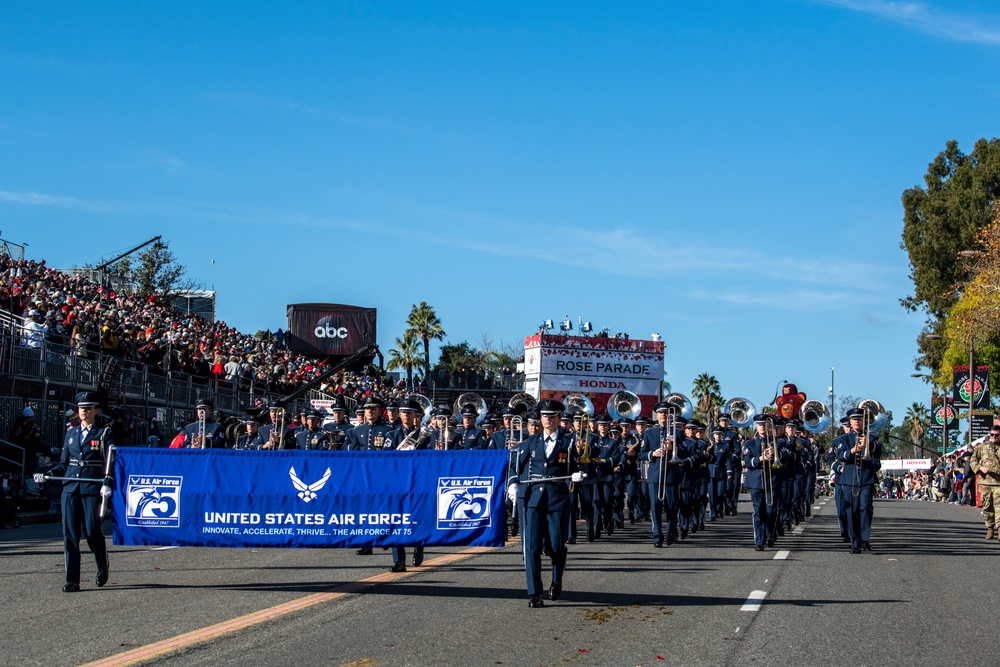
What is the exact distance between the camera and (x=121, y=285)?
52.0 m

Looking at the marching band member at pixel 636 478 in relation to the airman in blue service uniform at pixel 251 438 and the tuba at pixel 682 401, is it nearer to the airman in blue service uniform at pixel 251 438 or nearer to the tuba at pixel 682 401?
the tuba at pixel 682 401

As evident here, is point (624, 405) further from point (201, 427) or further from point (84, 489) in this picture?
point (84, 489)

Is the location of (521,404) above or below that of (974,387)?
below

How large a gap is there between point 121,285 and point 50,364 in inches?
1083

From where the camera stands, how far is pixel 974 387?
4797cm

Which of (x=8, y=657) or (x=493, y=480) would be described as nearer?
(x=8, y=657)

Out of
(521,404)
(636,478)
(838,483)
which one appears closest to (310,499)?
(838,483)

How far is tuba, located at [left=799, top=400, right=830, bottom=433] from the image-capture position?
3067cm

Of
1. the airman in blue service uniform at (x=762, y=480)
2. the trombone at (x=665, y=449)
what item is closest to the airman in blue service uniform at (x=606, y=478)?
the trombone at (x=665, y=449)

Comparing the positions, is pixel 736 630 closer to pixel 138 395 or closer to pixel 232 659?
pixel 232 659

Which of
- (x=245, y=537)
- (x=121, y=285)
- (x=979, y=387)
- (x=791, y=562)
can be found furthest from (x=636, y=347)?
(x=245, y=537)

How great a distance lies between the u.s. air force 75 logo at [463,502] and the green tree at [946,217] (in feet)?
153

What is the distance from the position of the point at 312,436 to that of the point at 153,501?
5.35m

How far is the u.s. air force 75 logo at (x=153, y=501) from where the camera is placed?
1159cm
